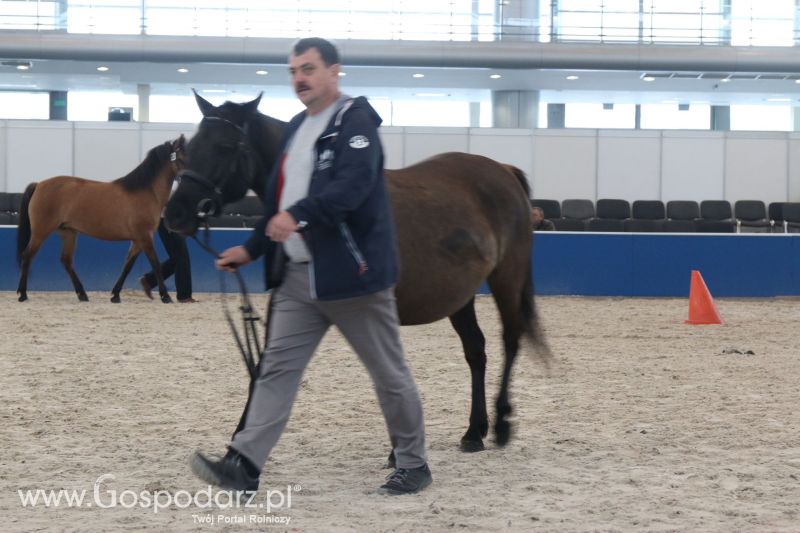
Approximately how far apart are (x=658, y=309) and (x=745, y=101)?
17303 millimetres

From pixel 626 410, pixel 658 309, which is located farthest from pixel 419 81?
pixel 626 410

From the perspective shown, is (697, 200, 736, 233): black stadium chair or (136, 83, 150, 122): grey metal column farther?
(136, 83, 150, 122): grey metal column

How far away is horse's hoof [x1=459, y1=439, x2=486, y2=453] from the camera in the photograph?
480 cm

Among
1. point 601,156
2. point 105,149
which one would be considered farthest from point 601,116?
point 105,149

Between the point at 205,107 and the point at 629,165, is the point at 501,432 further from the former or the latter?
the point at 629,165

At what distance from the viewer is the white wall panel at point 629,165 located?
2100 centimetres

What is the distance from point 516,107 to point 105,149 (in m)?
10.6

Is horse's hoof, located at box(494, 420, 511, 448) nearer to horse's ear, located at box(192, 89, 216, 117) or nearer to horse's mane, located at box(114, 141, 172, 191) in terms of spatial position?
horse's ear, located at box(192, 89, 216, 117)

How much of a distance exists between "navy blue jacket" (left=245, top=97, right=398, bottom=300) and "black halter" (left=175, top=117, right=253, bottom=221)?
2.21 feet

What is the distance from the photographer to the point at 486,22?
22.7 metres

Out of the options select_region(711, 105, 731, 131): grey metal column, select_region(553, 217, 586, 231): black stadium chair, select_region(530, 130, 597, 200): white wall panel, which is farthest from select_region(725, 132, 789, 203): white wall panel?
select_region(711, 105, 731, 131): grey metal column

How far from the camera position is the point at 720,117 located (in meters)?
29.5

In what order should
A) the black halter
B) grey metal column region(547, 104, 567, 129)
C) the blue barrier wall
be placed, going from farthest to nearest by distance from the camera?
grey metal column region(547, 104, 567, 129)
the blue barrier wall
the black halter

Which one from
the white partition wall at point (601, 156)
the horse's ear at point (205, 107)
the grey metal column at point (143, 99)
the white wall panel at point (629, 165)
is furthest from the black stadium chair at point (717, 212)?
the horse's ear at point (205, 107)
